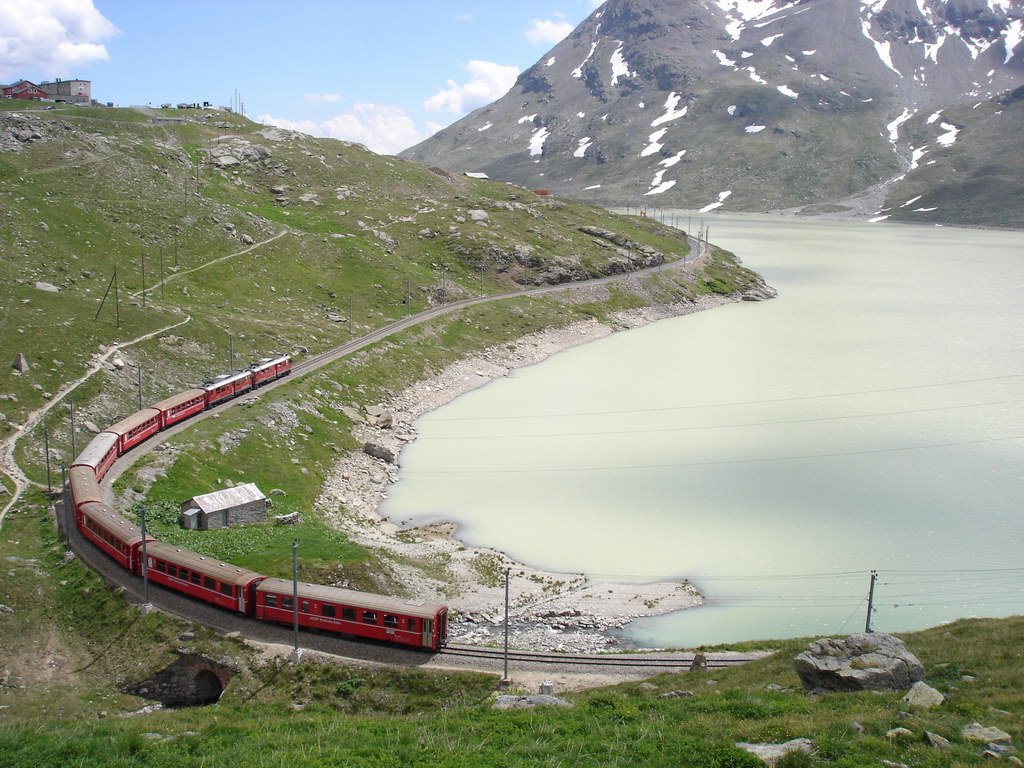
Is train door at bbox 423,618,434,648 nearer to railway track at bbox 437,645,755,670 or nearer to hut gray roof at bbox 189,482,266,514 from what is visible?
railway track at bbox 437,645,755,670

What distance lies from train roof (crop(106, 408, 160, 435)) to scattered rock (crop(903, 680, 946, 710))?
45.1 meters

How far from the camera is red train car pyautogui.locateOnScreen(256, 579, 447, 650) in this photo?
1240 inches

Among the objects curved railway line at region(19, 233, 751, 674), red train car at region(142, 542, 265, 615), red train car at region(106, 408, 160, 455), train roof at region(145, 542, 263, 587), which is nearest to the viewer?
curved railway line at region(19, 233, 751, 674)

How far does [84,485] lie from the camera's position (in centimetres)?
4141

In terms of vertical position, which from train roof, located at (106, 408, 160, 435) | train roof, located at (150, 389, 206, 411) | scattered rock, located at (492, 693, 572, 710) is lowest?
scattered rock, located at (492, 693, 572, 710)

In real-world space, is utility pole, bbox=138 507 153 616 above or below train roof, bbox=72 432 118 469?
below

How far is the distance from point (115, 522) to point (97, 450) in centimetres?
1120

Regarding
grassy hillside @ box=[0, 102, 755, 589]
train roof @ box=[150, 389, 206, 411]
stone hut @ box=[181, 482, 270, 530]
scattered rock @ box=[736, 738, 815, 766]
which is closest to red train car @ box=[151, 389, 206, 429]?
train roof @ box=[150, 389, 206, 411]

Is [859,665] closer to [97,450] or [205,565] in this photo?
[205,565]

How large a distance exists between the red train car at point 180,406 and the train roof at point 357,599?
26.3m

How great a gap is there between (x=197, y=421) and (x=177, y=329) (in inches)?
693

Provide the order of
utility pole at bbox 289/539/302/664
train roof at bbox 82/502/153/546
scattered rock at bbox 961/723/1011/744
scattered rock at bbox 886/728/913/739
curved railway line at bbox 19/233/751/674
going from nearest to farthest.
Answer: scattered rock at bbox 961/723/1011/744
scattered rock at bbox 886/728/913/739
utility pole at bbox 289/539/302/664
curved railway line at bbox 19/233/751/674
train roof at bbox 82/502/153/546

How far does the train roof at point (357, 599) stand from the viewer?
3162 cm

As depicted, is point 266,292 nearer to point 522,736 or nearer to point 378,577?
point 378,577
